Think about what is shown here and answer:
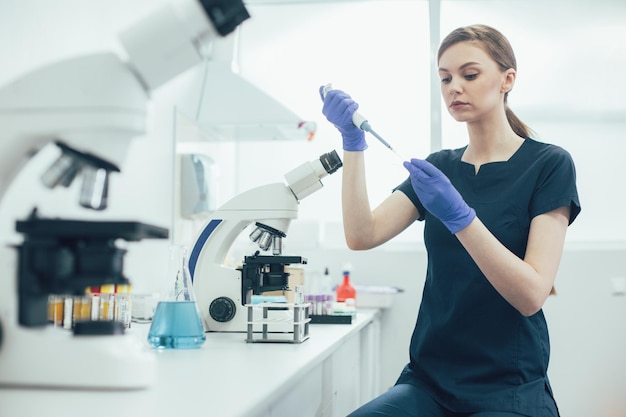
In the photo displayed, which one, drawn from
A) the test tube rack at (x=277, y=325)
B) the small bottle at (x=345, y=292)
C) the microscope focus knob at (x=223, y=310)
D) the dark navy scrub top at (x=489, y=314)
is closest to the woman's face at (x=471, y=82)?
the dark navy scrub top at (x=489, y=314)

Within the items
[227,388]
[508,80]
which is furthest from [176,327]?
[508,80]

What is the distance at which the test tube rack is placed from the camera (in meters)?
1.54

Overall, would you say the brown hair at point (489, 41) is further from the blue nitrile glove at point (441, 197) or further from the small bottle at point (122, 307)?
the small bottle at point (122, 307)

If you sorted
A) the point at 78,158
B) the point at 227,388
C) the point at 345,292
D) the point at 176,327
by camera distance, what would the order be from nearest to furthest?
the point at 78,158 < the point at 227,388 < the point at 176,327 < the point at 345,292

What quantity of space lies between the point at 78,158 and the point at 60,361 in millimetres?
265

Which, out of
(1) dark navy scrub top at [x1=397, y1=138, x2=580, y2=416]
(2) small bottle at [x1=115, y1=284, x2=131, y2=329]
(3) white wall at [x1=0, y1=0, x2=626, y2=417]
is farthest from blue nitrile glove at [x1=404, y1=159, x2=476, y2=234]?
(3) white wall at [x1=0, y1=0, x2=626, y2=417]

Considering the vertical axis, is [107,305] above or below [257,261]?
below

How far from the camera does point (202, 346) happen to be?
1453mm

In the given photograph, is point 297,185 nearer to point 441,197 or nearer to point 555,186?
point 441,197

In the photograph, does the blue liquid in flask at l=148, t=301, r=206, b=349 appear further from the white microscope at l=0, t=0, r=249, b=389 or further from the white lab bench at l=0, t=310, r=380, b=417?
the white microscope at l=0, t=0, r=249, b=389

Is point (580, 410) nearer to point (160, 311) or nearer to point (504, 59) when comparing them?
point (504, 59)

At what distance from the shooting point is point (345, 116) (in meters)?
1.77

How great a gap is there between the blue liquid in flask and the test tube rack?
17 centimetres

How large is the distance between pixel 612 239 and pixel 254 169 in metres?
1.83
